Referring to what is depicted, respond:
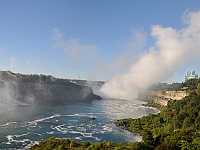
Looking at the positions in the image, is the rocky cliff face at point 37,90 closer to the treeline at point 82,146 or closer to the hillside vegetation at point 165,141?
the hillside vegetation at point 165,141

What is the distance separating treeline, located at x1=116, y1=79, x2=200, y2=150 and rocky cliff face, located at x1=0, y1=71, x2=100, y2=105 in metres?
56.3

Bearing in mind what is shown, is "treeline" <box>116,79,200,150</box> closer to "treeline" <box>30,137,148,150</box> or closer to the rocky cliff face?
"treeline" <box>30,137,148,150</box>

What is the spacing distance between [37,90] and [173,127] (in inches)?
3317

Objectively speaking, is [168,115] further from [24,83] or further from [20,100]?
[24,83]

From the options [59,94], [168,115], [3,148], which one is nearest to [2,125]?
[3,148]

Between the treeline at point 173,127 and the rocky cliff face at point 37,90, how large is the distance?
5629 cm

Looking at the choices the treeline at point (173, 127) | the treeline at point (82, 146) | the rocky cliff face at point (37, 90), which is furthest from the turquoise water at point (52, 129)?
the rocky cliff face at point (37, 90)

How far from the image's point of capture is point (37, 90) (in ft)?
498

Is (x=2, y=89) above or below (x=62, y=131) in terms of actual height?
above

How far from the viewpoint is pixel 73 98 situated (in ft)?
554

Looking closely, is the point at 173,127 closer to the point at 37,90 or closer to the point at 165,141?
the point at 165,141

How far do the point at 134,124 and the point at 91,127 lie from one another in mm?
9580

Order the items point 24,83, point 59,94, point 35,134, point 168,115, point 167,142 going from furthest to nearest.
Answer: point 59,94 < point 24,83 < point 168,115 < point 35,134 < point 167,142

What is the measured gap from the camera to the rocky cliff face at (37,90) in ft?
454
